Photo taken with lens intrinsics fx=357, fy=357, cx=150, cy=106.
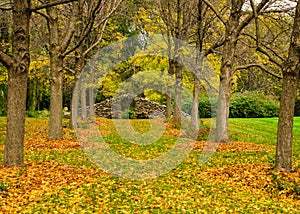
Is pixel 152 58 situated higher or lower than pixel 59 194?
higher

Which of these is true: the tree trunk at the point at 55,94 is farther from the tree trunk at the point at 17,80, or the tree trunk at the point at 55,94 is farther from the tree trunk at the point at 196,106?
the tree trunk at the point at 196,106

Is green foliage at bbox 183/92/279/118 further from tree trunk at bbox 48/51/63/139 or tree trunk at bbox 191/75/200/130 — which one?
tree trunk at bbox 48/51/63/139

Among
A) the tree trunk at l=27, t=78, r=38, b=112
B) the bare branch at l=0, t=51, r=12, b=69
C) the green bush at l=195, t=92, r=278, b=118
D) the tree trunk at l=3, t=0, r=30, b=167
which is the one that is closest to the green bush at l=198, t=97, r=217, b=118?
the green bush at l=195, t=92, r=278, b=118

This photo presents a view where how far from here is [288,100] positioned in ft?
27.7

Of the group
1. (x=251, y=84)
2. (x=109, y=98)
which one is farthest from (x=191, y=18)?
(x=251, y=84)

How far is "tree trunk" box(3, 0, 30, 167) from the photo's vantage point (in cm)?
828

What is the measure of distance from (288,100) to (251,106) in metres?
29.8

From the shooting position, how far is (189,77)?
24.9m

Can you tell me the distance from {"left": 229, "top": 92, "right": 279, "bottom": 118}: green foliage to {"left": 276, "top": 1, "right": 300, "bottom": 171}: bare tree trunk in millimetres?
29084

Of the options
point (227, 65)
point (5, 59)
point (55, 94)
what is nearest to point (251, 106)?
point (227, 65)

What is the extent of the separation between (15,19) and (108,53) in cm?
2101

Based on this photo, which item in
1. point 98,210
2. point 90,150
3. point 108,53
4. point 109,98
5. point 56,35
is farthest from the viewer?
point 109,98

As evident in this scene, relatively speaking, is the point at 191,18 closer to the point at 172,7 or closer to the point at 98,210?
the point at 172,7

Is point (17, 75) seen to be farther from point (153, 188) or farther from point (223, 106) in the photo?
point (223, 106)
